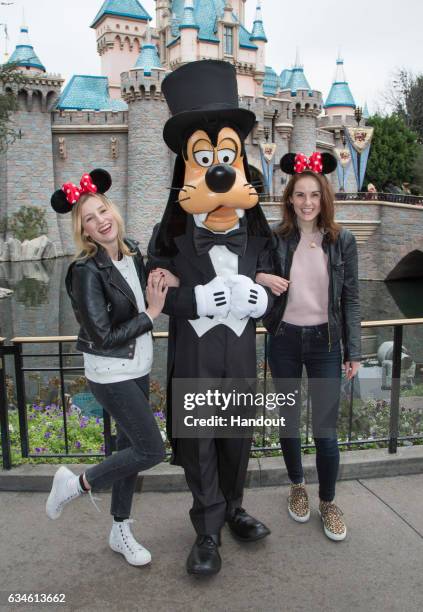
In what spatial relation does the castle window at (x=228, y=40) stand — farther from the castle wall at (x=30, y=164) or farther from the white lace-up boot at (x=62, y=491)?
the white lace-up boot at (x=62, y=491)

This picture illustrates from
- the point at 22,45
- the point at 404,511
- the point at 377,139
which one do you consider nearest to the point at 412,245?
the point at 377,139

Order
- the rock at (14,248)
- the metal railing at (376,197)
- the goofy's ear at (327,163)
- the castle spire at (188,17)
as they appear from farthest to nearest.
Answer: the castle spire at (188,17), the rock at (14,248), the metal railing at (376,197), the goofy's ear at (327,163)

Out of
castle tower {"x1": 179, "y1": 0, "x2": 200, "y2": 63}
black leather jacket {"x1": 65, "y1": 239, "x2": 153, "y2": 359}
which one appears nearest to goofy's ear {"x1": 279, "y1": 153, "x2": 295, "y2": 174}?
black leather jacket {"x1": 65, "y1": 239, "x2": 153, "y2": 359}

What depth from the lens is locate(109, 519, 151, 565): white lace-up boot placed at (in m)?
2.22

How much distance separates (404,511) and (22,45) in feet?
95.2

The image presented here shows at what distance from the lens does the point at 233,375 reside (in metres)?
2.32

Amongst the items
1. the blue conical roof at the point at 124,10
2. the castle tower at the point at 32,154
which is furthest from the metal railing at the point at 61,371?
the blue conical roof at the point at 124,10

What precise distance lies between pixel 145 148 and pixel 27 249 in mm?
6459

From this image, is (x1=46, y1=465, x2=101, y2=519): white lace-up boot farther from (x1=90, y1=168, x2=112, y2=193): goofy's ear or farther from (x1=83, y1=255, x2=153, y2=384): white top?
(x1=90, y1=168, x2=112, y2=193): goofy's ear

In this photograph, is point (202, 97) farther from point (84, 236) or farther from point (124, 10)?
point (124, 10)

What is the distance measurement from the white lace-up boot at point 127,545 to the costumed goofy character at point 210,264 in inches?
7.6

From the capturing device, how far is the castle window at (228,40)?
90.1 ft

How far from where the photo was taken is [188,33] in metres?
26.3

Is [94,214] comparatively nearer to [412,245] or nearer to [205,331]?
[205,331]
